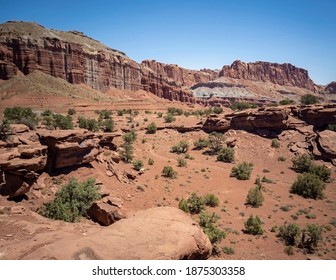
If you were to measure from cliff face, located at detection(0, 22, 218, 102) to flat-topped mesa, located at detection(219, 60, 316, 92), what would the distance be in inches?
1927

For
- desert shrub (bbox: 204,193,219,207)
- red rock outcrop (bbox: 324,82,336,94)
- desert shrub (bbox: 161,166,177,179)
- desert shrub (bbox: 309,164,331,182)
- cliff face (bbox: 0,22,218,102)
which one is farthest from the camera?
red rock outcrop (bbox: 324,82,336,94)

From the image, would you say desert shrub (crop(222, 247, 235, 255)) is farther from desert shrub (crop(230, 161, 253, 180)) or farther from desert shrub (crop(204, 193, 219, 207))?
desert shrub (crop(230, 161, 253, 180))

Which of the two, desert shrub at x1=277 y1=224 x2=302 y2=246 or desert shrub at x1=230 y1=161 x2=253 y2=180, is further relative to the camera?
desert shrub at x1=230 y1=161 x2=253 y2=180

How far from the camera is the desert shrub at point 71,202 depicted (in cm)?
1075

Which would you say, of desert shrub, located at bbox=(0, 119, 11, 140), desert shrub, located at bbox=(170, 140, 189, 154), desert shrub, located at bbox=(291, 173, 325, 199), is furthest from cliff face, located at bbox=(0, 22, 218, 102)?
desert shrub, located at bbox=(291, 173, 325, 199)

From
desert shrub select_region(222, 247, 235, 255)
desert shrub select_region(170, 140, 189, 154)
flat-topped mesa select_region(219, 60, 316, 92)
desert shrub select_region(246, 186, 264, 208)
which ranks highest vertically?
flat-topped mesa select_region(219, 60, 316, 92)

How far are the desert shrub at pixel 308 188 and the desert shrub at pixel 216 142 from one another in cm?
1023

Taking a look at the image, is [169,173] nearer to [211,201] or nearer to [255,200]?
[211,201]

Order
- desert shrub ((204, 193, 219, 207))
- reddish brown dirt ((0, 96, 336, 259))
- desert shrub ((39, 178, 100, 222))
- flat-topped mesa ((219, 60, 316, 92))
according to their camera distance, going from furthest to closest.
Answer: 1. flat-topped mesa ((219, 60, 316, 92))
2. desert shrub ((204, 193, 219, 207))
3. desert shrub ((39, 178, 100, 222))
4. reddish brown dirt ((0, 96, 336, 259))

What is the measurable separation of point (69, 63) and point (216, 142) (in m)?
52.3

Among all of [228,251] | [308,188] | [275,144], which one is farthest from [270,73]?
[228,251]

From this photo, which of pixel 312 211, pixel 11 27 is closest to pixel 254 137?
pixel 312 211

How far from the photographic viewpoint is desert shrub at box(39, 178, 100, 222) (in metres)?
10.8

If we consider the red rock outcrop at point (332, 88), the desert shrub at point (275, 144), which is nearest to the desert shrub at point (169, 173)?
the desert shrub at point (275, 144)
